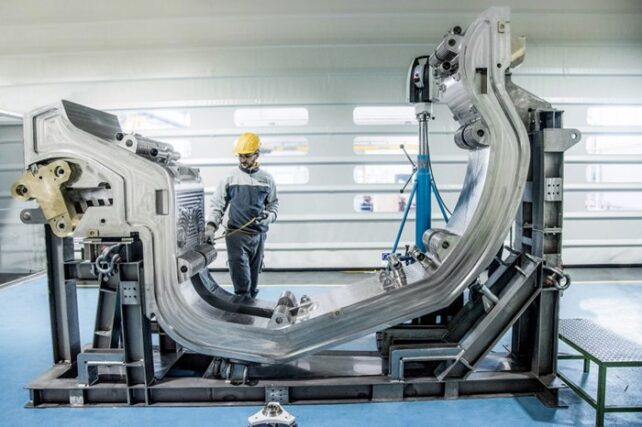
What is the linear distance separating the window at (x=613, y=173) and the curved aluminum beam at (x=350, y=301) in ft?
16.8

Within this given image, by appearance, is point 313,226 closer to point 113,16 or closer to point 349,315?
point 349,315

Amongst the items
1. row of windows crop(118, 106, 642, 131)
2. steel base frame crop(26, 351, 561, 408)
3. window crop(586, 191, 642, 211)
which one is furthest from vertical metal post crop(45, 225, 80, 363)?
window crop(586, 191, 642, 211)

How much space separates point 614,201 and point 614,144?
944 mm

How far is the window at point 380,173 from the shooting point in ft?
22.6

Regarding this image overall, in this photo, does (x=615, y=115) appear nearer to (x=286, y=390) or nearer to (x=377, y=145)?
(x=377, y=145)

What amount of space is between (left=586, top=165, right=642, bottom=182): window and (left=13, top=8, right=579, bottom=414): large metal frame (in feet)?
15.8

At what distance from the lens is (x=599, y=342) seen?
2.99 meters

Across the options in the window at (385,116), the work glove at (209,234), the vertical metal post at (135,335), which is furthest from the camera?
the window at (385,116)

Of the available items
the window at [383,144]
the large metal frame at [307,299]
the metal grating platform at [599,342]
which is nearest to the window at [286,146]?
the window at [383,144]

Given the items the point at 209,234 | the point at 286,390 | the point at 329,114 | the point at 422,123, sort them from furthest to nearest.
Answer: the point at 329,114 → the point at 422,123 → the point at 209,234 → the point at 286,390

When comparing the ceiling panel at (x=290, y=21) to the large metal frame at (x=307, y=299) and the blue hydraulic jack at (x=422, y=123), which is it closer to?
the blue hydraulic jack at (x=422, y=123)

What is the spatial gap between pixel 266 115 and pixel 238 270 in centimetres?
323

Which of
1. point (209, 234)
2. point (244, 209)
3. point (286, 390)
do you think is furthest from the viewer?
point (244, 209)

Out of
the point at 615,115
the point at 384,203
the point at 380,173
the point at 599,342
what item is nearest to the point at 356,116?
the point at 380,173
